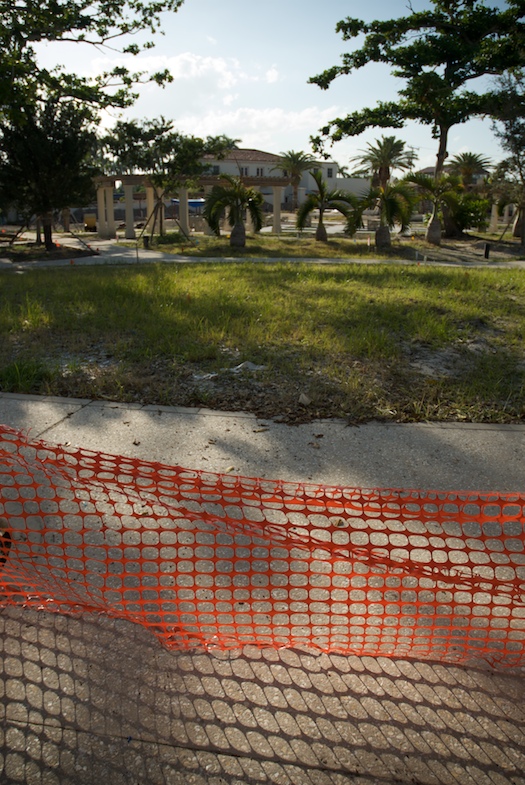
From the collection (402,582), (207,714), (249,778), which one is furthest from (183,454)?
(249,778)

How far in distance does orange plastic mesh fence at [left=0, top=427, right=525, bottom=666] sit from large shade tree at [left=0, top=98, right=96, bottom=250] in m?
19.8

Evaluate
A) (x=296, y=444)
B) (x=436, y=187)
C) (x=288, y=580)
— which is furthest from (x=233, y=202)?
(x=288, y=580)

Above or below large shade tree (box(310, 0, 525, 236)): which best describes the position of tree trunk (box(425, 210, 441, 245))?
below

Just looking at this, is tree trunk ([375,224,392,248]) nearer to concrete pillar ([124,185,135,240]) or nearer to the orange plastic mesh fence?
concrete pillar ([124,185,135,240])

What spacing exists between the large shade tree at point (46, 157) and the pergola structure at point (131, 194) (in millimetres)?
6214

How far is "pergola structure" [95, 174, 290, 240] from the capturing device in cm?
2900

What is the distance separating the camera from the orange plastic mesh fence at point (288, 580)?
2.45 meters

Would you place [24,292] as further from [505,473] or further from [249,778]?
[249,778]

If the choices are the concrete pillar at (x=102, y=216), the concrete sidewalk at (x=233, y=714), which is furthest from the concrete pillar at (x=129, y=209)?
the concrete sidewalk at (x=233, y=714)

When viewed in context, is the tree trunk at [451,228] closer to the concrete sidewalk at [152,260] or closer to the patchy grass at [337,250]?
the patchy grass at [337,250]

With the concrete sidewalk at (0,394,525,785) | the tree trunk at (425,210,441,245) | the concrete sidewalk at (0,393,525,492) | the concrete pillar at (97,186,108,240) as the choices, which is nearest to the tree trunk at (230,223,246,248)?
the tree trunk at (425,210,441,245)

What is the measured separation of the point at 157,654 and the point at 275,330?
16.1 feet

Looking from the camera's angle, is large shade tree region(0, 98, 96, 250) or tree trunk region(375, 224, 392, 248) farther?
tree trunk region(375, 224, 392, 248)

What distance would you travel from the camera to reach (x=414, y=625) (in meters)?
2.50
